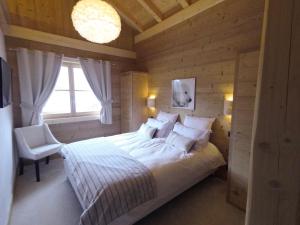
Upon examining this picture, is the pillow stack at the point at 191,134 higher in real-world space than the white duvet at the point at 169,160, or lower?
higher

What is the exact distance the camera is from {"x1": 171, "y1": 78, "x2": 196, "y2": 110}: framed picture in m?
3.15

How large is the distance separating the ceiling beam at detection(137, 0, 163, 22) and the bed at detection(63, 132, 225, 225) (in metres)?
2.65

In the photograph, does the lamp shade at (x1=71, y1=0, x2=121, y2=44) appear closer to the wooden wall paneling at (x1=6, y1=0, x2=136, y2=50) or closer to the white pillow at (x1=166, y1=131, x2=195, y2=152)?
the wooden wall paneling at (x1=6, y1=0, x2=136, y2=50)

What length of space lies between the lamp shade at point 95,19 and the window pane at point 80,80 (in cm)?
170

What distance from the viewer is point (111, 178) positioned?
5.28ft

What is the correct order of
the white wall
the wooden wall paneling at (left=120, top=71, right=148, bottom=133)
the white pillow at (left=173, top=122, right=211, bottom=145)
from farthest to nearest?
the wooden wall paneling at (left=120, top=71, right=148, bottom=133), the white pillow at (left=173, top=122, right=211, bottom=145), the white wall

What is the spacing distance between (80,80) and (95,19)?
204 centimetres

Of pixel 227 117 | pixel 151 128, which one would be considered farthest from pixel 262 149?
pixel 151 128

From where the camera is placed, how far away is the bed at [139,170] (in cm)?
151

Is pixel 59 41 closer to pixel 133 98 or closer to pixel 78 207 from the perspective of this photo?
pixel 133 98

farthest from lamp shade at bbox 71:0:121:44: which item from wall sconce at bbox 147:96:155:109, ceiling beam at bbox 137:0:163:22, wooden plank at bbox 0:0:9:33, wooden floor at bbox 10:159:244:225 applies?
wooden floor at bbox 10:159:244:225

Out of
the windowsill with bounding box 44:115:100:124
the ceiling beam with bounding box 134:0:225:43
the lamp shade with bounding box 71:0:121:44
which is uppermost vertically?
the ceiling beam with bounding box 134:0:225:43

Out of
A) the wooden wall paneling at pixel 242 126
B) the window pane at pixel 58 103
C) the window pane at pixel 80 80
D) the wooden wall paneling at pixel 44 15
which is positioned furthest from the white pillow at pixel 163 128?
the wooden wall paneling at pixel 44 15

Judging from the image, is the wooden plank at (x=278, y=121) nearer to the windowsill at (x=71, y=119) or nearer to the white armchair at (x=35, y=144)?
the white armchair at (x=35, y=144)
